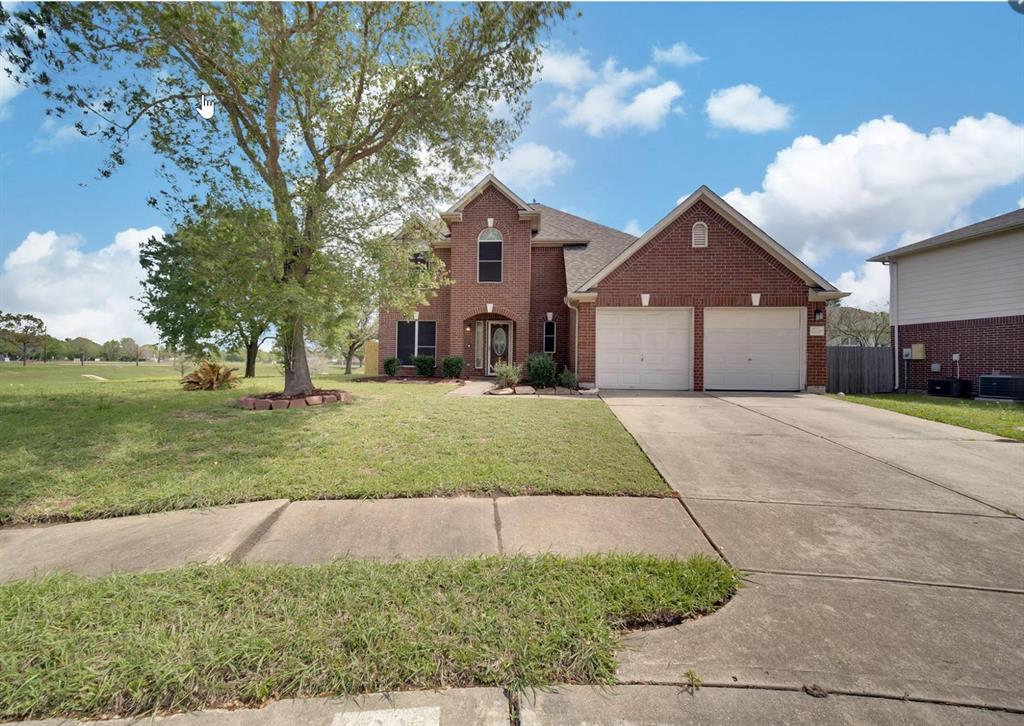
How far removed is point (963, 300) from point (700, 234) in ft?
31.6

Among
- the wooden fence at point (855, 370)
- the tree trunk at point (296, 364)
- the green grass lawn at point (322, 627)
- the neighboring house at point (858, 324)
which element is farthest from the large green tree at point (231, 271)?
the neighboring house at point (858, 324)

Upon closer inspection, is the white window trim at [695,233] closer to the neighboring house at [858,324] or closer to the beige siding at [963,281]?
the beige siding at [963,281]

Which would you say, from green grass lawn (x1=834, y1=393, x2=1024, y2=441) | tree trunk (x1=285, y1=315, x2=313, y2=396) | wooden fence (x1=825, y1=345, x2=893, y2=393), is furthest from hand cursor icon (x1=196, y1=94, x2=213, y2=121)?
wooden fence (x1=825, y1=345, x2=893, y2=393)

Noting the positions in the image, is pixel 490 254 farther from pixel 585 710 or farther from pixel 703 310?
pixel 585 710

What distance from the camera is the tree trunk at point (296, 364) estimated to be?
8867mm

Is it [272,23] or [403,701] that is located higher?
[272,23]

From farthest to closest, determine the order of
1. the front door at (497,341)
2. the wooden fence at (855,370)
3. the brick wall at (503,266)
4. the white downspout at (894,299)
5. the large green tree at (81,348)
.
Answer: the large green tree at (81,348) < the front door at (497,341) < the brick wall at (503,266) < the white downspout at (894,299) < the wooden fence at (855,370)

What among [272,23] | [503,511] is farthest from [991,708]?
[272,23]

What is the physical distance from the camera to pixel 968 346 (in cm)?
1355

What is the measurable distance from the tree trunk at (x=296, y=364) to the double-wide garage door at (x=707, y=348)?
771 centimetres

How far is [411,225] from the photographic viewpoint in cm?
995

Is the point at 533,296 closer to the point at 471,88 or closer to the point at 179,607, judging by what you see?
the point at 471,88

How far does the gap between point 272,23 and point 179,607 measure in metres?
9.35

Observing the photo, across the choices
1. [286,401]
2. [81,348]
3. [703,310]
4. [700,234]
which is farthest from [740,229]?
[81,348]
